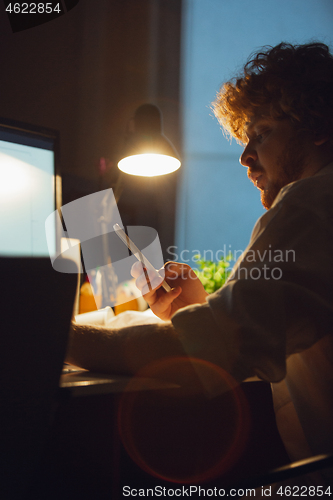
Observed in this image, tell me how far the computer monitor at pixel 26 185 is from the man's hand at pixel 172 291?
364mm

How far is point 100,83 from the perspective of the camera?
6.38 ft

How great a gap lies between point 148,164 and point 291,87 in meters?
0.72

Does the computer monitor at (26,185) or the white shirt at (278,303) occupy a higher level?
the computer monitor at (26,185)

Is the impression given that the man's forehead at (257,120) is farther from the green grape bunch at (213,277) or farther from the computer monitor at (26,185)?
the green grape bunch at (213,277)

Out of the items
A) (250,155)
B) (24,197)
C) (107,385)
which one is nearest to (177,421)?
(107,385)

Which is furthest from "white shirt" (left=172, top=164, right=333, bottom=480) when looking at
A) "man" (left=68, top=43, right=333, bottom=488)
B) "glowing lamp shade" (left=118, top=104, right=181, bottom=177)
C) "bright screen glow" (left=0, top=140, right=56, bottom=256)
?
"glowing lamp shade" (left=118, top=104, right=181, bottom=177)

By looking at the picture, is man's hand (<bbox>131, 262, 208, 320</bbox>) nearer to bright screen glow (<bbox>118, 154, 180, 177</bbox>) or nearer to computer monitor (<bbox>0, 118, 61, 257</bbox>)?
computer monitor (<bbox>0, 118, 61, 257</bbox>)

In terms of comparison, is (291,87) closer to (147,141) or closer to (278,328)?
(147,141)

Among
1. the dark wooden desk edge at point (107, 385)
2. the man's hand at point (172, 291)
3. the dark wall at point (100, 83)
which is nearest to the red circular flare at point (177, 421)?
the dark wooden desk edge at point (107, 385)

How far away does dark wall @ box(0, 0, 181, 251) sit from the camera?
1533mm

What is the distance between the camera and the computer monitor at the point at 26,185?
0.89m

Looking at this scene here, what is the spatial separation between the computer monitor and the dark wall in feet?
1.89

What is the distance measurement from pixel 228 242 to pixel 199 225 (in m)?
0.25

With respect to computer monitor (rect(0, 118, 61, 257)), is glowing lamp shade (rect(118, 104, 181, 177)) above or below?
above
